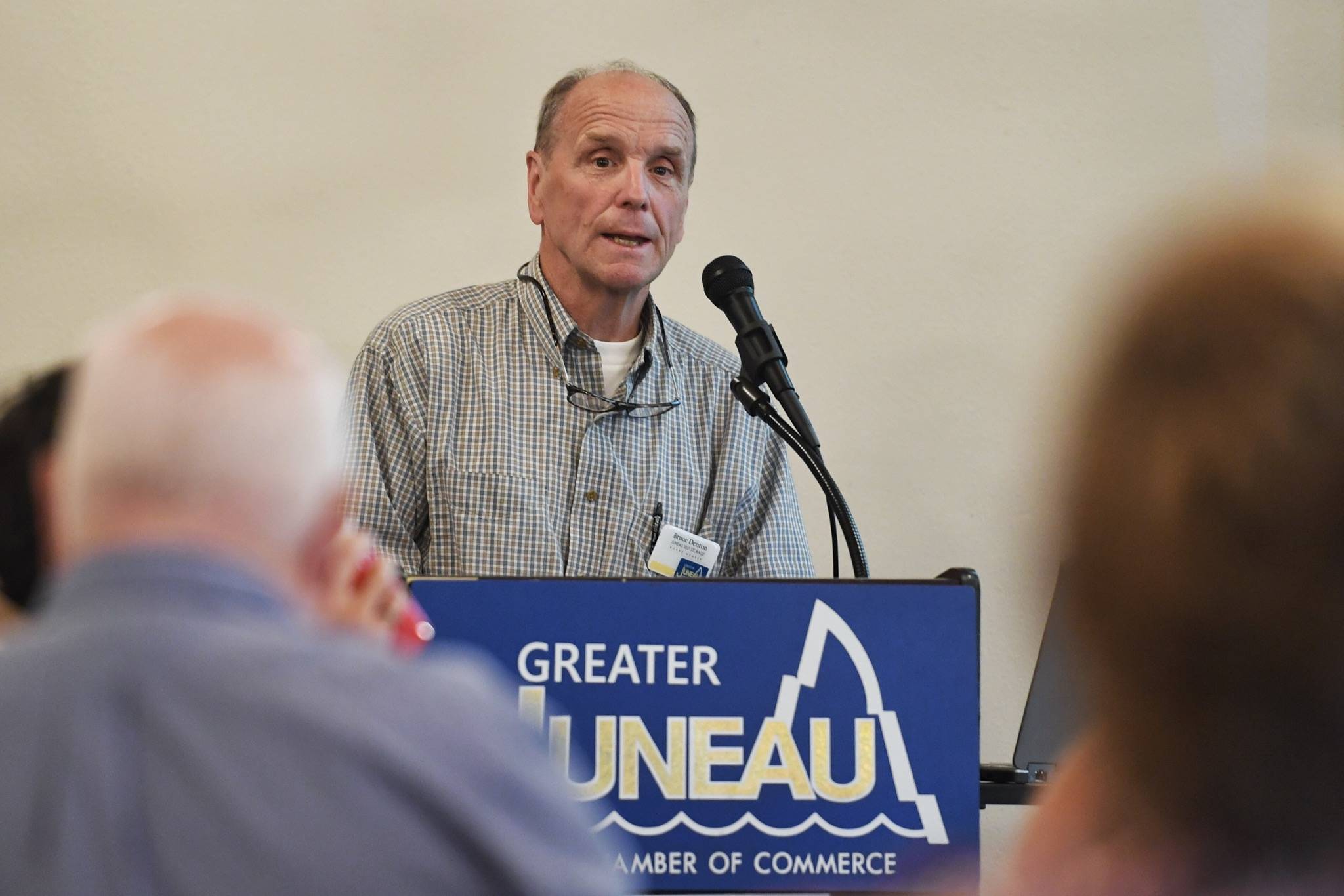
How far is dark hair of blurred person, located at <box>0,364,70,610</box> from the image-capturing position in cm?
85

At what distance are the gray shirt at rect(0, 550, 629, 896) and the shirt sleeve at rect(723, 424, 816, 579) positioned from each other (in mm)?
1629

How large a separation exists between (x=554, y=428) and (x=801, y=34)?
1.32 meters

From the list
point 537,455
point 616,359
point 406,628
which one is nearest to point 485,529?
point 537,455

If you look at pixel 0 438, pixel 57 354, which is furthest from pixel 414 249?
pixel 0 438

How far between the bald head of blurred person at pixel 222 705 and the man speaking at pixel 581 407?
1.33 meters

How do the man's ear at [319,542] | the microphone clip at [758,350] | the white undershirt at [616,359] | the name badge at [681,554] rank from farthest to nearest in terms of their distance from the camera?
the white undershirt at [616,359] < the name badge at [681,554] < the microphone clip at [758,350] < the man's ear at [319,542]

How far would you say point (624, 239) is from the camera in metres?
2.40

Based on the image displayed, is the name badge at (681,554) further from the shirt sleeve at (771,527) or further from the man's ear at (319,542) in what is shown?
the man's ear at (319,542)

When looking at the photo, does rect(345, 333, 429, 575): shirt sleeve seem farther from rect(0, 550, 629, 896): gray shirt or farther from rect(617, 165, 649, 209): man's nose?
rect(0, 550, 629, 896): gray shirt

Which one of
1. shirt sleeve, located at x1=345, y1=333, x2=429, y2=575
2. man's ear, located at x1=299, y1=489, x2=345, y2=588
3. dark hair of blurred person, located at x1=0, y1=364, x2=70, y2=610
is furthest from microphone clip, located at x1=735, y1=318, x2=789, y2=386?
man's ear, located at x1=299, y1=489, x2=345, y2=588

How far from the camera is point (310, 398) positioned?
2.10 feet

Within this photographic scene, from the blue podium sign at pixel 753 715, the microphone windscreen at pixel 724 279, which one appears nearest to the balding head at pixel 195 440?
the blue podium sign at pixel 753 715

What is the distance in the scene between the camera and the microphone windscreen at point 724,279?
6.06 feet

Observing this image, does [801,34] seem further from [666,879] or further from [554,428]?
[666,879]
